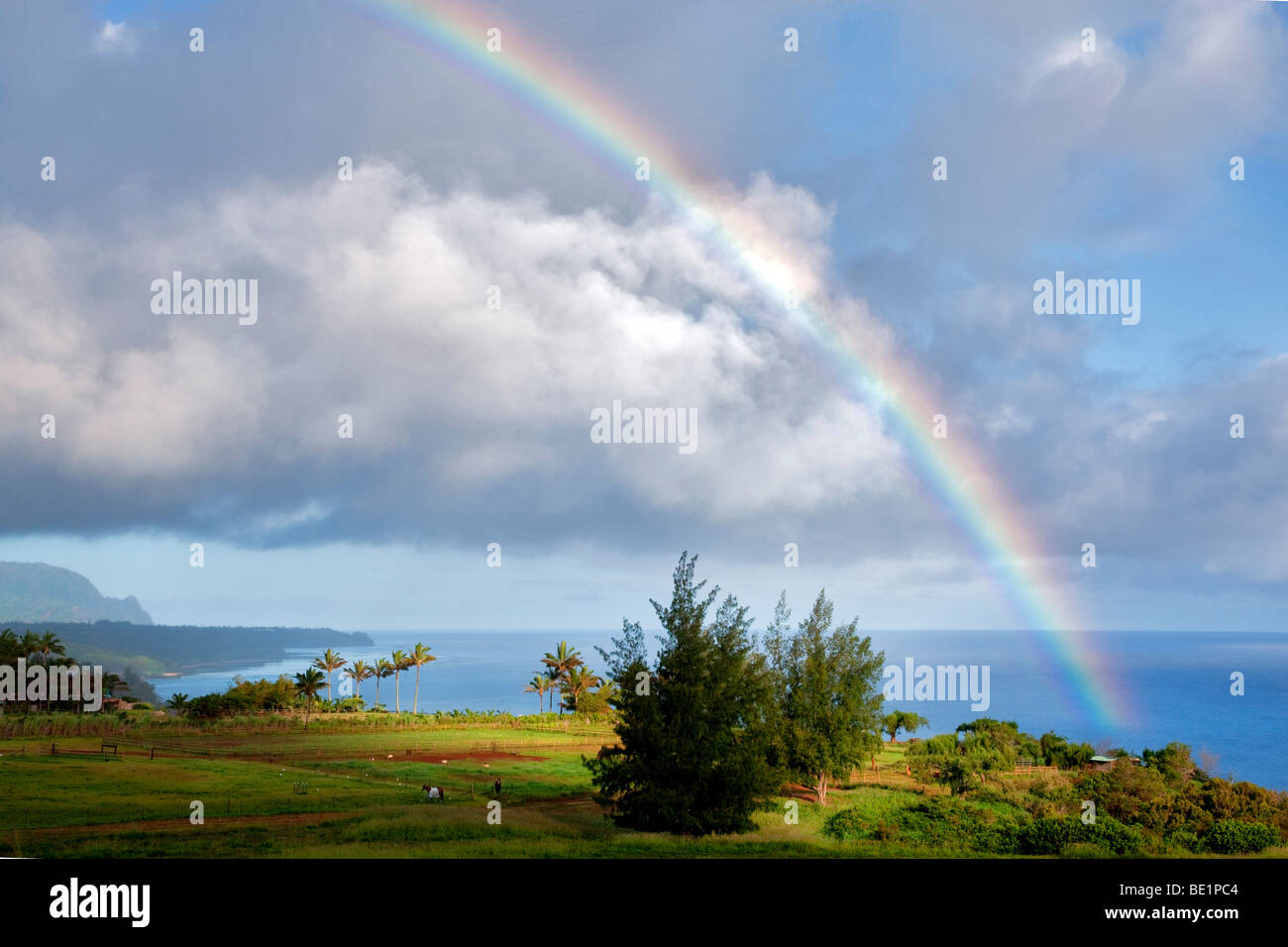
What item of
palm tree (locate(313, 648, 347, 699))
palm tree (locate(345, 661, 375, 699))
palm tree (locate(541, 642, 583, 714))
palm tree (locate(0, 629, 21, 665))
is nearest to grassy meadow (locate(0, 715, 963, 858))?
palm tree (locate(313, 648, 347, 699))

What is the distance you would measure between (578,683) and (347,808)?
62.3 metres

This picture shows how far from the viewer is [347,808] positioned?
33.8 meters

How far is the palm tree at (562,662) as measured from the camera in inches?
3791

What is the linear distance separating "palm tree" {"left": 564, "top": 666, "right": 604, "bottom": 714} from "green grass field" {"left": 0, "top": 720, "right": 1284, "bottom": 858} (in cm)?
3274

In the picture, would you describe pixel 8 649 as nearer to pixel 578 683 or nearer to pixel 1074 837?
pixel 578 683

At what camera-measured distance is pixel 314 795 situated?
37125 millimetres

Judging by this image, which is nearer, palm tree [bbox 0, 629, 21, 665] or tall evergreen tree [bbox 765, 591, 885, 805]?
tall evergreen tree [bbox 765, 591, 885, 805]

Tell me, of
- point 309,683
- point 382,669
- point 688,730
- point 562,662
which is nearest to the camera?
point 688,730

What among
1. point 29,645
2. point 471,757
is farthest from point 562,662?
point 29,645

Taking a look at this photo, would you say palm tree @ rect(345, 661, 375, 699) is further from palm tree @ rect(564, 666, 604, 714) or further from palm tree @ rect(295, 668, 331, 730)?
palm tree @ rect(564, 666, 604, 714)

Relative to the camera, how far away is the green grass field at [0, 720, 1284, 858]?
83.8 ft
